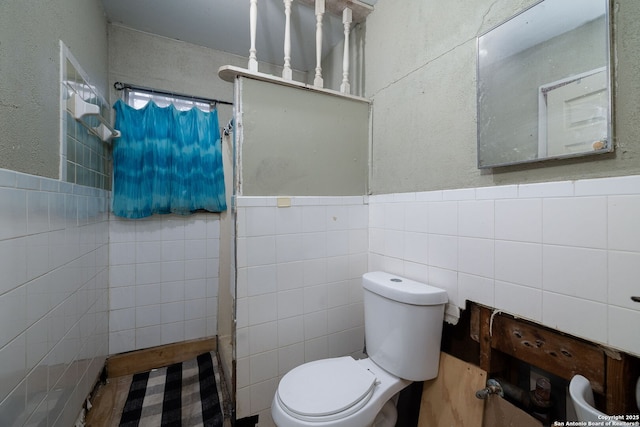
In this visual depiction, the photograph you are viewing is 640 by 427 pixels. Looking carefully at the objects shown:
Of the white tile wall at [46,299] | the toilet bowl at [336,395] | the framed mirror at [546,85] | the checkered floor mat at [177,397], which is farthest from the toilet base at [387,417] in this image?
the white tile wall at [46,299]

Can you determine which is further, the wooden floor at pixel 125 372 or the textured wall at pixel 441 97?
the wooden floor at pixel 125 372

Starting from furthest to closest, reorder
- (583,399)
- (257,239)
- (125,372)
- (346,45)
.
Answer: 1. (125,372)
2. (346,45)
3. (257,239)
4. (583,399)

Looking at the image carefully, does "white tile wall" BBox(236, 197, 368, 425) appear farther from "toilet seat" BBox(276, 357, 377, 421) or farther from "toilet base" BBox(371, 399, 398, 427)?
"toilet base" BBox(371, 399, 398, 427)

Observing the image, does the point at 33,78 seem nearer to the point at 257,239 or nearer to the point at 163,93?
the point at 257,239

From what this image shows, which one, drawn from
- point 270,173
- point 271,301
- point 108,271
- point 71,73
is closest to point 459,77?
point 270,173

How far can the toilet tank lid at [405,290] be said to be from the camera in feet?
3.43

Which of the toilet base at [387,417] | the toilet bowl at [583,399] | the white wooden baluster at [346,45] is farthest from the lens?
the white wooden baluster at [346,45]

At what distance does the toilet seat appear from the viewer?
0.91 m

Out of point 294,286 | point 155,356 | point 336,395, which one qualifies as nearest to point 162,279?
point 155,356

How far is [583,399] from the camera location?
66cm

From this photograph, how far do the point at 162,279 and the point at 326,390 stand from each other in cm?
145

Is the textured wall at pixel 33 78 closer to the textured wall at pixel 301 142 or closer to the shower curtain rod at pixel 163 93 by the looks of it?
the shower curtain rod at pixel 163 93

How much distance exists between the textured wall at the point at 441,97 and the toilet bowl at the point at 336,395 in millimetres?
894

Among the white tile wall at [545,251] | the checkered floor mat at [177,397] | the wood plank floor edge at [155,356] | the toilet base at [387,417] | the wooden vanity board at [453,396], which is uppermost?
the white tile wall at [545,251]
